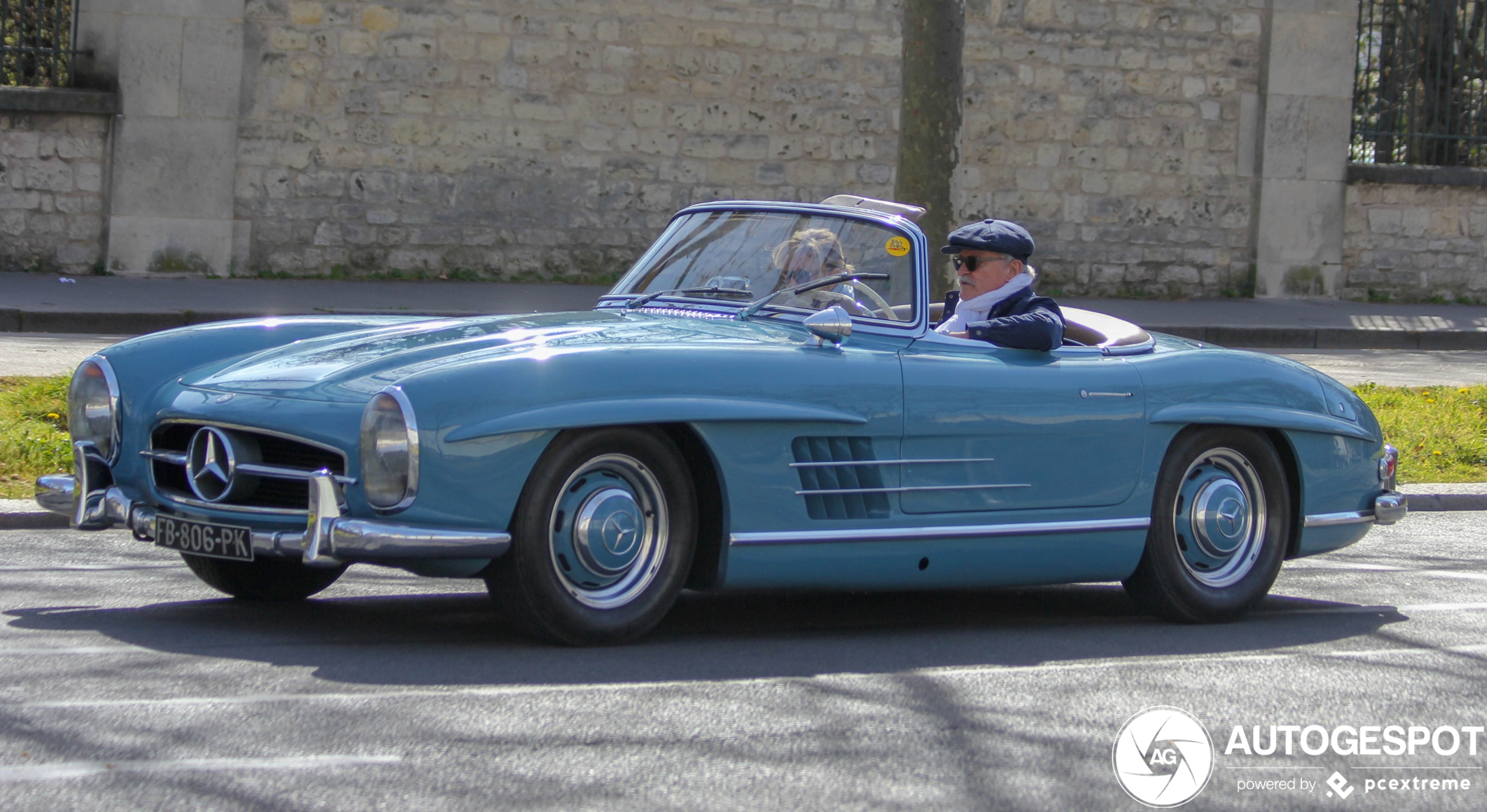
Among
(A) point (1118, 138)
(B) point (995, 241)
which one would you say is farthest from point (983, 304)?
(A) point (1118, 138)

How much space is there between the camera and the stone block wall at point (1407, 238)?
19469mm

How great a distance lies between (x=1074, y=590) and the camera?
6.52 meters

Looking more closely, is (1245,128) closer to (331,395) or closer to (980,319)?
(980,319)

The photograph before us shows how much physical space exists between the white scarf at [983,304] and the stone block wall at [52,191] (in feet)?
39.6

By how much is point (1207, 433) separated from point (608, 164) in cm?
1205

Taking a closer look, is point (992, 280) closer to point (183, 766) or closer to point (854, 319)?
point (854, 319)

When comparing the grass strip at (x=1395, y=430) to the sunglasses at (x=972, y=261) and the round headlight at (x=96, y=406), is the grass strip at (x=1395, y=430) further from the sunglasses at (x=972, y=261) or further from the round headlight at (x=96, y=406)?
the sunglasses at (x=972, y=261)

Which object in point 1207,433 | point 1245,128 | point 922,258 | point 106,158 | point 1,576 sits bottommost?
point 1,576

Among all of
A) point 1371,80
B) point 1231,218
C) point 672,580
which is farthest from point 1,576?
point 1371,80

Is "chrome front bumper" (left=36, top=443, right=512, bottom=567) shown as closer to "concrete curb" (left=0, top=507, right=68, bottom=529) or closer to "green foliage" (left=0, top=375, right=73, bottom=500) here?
"concrete curb" (left=0, top=507, right=68, bottom=529)

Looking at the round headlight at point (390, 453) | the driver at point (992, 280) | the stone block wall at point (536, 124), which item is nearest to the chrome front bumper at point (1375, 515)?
the driver at point (992, 280)

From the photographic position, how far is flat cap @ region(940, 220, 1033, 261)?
598 cm

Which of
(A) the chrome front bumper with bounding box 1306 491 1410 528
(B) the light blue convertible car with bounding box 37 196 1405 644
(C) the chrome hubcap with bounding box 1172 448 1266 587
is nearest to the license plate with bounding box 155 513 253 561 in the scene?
(B) the light blue convertible car with bounding box 37 196 1405 644

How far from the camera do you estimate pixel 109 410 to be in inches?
202
